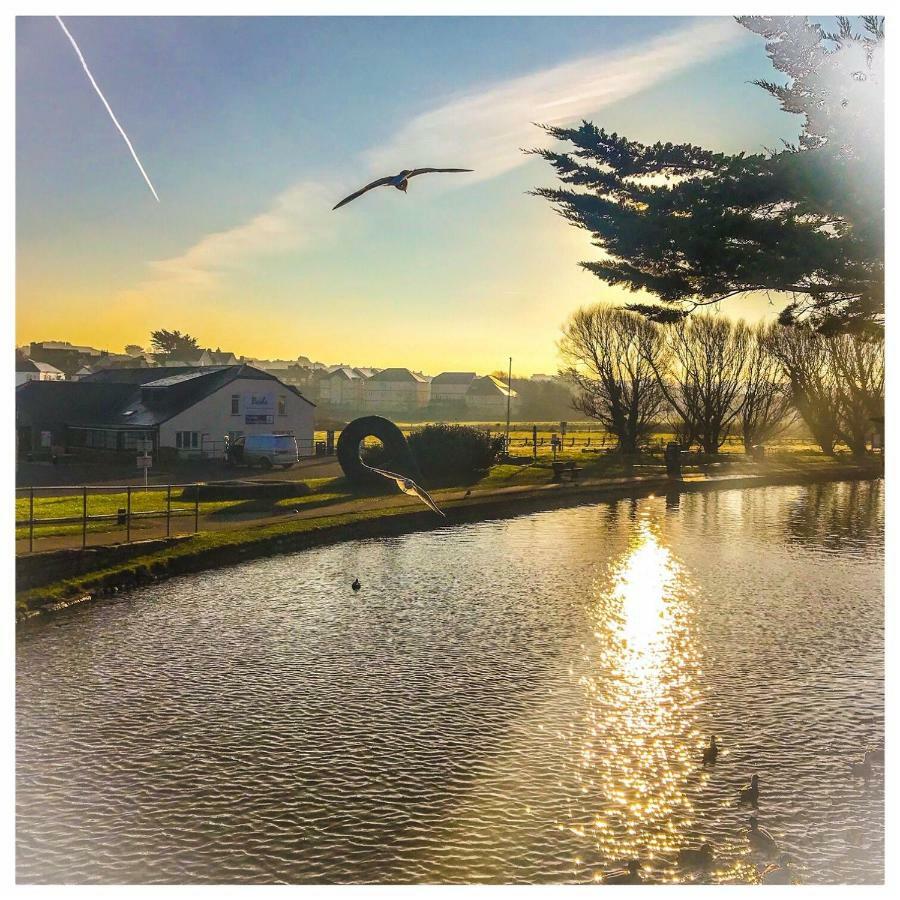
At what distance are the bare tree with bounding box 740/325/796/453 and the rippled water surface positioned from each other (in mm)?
53531

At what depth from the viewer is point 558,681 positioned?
15625 millimetres

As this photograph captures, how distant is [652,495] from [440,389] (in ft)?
410

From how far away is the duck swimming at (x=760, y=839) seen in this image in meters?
9.94

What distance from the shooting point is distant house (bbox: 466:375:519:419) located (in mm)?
154375

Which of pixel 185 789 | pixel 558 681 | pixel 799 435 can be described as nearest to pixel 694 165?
pixel 558 681

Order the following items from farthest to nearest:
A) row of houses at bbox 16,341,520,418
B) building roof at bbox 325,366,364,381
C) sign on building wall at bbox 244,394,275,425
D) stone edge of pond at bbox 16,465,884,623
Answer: building roof at bbox 325,366,364,381 < row of houses at bbox 16,341,520,418 < sign on building wall at bbox 244,394,275,425 < stone edge of pond at bbox 16,465,884,623

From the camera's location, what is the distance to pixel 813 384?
244 feet

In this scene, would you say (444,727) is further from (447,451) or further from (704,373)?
(704,373)

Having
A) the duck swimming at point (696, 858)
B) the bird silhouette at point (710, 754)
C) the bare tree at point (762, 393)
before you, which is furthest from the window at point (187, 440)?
the duck swimming at point (696, 858)

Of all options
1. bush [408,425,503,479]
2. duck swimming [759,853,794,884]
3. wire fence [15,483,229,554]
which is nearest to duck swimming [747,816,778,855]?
duck swimming [759,853,794,884]

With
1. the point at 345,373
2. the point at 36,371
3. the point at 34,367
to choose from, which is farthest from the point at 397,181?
the point at 345,373

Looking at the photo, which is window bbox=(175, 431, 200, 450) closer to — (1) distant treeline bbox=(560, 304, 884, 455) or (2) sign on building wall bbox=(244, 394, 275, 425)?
(2) sign on building wall bbox=(244, 394, 275, 425)
